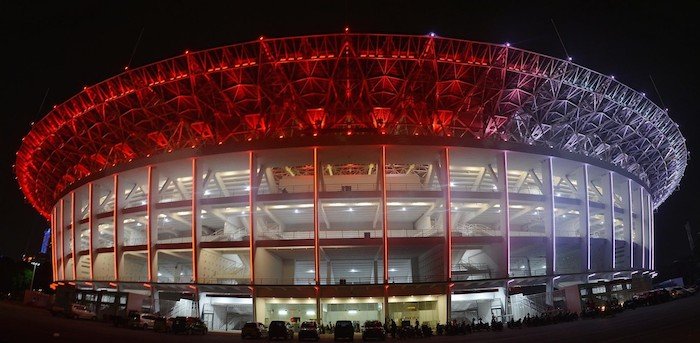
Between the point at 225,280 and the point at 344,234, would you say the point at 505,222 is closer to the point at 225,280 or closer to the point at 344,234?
the point at 344,234

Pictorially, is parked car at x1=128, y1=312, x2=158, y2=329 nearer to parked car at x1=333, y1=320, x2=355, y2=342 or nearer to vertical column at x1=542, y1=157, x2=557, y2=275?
parked car at x1=333, y1=320, x2=355, y2=342

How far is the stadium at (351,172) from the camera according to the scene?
142ft

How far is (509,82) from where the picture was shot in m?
47.0

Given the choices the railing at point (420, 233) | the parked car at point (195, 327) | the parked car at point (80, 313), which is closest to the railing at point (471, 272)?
the railing at point (420, 233)

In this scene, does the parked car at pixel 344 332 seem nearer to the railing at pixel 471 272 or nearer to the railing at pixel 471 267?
the railing at pixel 471 272

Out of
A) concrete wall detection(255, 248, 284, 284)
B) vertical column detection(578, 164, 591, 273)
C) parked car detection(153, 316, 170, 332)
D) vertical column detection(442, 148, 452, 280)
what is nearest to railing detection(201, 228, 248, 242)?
concrete wall detection(255, 248, 284, 284)

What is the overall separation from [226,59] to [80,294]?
30.5 meters

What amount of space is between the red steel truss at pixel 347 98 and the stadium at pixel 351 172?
0.61 ft

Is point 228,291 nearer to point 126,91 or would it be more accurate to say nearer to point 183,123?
point 183,123

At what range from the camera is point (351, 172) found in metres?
55.8

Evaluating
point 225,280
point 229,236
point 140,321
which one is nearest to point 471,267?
point 229,236

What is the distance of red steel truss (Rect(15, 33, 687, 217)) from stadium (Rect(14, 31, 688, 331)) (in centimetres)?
19

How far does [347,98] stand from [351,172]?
41.3ft

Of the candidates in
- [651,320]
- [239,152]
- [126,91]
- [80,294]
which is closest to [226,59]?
[239,152]
